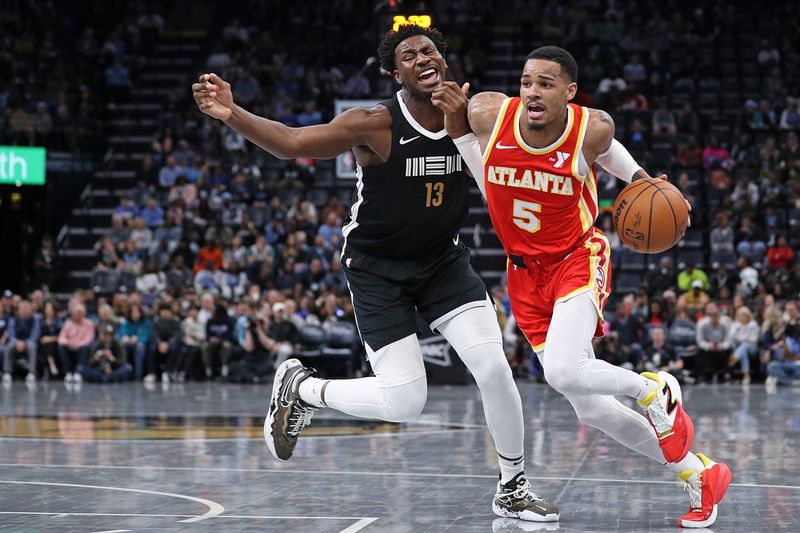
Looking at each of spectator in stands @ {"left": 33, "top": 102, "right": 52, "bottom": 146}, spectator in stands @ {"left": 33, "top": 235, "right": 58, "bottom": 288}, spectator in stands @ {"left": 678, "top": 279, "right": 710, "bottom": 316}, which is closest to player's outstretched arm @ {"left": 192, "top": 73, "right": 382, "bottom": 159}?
spectator in stands @ {"left": 678, "top": 279, "right": 710, "bottom": 316}

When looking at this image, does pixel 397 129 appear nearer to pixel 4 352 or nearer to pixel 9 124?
pixel 4 352

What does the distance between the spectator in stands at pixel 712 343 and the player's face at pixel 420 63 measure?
10913 millimetres

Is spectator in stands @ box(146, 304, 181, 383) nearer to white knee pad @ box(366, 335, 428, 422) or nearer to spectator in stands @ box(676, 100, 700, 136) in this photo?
spectator in stands @ box(676, 100, 700, 136)

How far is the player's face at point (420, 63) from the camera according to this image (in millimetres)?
5738

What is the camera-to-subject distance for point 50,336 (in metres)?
17.3

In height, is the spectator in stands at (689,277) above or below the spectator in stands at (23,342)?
above

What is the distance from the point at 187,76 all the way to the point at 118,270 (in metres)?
6.60

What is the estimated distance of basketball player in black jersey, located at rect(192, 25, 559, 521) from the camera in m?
5.74

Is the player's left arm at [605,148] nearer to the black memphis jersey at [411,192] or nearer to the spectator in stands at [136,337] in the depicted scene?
the black memphis jersey at [411,192]

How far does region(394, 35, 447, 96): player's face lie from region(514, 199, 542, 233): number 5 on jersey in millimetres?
677

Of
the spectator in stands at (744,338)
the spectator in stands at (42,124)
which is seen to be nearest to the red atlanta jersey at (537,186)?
the spectator in stands at (744,338)

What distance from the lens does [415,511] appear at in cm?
602

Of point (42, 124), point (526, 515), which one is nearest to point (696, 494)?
point (526, 515)

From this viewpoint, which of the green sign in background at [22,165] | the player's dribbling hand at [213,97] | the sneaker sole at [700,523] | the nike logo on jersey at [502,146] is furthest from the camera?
the green sign in background at [22,165]
